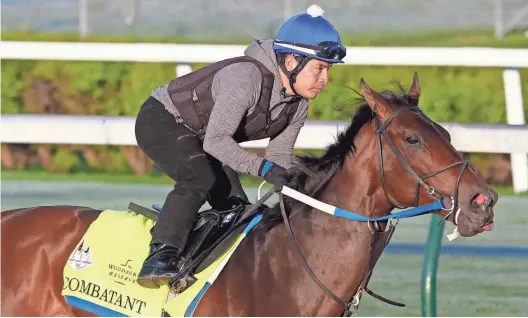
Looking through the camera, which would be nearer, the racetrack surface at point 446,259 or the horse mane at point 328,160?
the horse mane at point 328,160

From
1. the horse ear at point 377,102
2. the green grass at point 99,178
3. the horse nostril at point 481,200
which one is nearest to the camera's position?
the horse nostril at point 481,200

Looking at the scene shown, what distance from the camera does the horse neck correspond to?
4.47m

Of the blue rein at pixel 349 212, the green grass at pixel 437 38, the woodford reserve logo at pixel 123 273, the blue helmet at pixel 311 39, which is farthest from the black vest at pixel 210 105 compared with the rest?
the green grass at pixel 437 38

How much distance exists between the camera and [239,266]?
15.0 feet

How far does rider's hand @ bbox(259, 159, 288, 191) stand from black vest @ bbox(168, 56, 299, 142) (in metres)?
0.25

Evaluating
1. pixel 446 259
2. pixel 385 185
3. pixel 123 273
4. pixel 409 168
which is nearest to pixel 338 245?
pixel 385 185

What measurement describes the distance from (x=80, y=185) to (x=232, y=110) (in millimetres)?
5348

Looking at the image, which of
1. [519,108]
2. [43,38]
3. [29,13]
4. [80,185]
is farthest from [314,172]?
[29,13]

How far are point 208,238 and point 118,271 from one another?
396 mm

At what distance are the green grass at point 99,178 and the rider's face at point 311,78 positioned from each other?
499 centimetres

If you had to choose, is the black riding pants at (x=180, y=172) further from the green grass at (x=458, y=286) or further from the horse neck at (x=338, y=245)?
the green grass at (x=458, y=286)

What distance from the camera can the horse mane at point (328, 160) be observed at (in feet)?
14.9

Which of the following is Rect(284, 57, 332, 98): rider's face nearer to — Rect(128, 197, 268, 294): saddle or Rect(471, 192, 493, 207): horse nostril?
Rect(128, 197, 268, 294): saddle

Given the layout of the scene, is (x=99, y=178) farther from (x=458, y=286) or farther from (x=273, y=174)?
(x=273, y=174)
